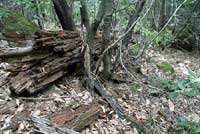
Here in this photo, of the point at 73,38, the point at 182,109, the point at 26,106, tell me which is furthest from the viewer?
the point at 182,109

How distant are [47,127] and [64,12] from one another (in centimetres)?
245

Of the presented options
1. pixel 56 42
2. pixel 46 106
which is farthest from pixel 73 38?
pixel 46 106

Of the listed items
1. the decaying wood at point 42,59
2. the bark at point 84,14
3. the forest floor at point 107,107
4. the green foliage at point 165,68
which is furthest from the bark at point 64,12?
the green foliage at point 165,68

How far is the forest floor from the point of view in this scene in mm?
3568

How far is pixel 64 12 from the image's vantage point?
513 centimetres

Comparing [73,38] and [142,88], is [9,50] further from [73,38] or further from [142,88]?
[142,88]

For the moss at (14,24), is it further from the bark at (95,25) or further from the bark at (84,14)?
the bark at (95,25)

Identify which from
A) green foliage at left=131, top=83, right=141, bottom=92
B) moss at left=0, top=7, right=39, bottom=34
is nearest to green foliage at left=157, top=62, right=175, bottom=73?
green foliage at left=131, top=83, right=141, bottom=92

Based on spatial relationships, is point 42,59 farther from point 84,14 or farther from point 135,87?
point 135,87

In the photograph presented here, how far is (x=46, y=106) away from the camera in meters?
3.79

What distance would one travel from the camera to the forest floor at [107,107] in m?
3.57

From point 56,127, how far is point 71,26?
2.40 metres

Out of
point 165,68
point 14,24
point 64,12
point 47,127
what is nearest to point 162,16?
point 165,68

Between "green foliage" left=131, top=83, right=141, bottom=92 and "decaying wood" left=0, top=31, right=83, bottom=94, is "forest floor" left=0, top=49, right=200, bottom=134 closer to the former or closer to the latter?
"green foliage" left=131, top=83, right=141, bottom=92
